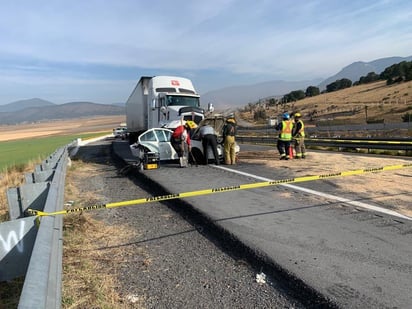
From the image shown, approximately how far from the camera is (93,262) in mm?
4863

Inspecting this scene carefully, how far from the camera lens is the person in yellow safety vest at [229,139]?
13.1 m

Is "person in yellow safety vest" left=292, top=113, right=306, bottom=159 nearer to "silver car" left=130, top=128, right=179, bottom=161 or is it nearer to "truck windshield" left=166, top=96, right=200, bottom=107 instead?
"silver car" left=130, top=128, right=179, bottom=161

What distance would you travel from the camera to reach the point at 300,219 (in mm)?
6008

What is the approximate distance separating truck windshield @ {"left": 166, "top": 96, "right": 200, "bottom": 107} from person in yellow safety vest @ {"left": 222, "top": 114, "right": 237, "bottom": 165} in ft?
19.8

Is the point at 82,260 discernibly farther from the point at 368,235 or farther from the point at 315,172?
the point at 315,172

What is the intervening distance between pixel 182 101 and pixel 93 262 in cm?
1509

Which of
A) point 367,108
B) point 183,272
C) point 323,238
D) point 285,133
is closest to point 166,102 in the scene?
point 285,133

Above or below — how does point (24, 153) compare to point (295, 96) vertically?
below

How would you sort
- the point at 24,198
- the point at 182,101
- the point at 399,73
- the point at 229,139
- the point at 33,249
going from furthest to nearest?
the point at 399,73 < the point at 182,101 < the point at 229,139 < the point at 24,198 < the point at 33,249

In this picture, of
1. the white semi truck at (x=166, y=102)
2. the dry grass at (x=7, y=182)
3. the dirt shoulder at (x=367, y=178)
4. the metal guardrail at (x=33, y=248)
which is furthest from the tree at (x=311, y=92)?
the metal guardrail at (x=33, y=248)

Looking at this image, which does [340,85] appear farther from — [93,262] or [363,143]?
[93,262]

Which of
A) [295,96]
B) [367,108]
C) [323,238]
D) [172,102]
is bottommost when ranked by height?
[323,238]

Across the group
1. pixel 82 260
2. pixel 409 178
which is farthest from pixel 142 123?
pixel 82 260

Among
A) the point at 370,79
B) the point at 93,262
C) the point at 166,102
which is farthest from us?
the point at 370,79
